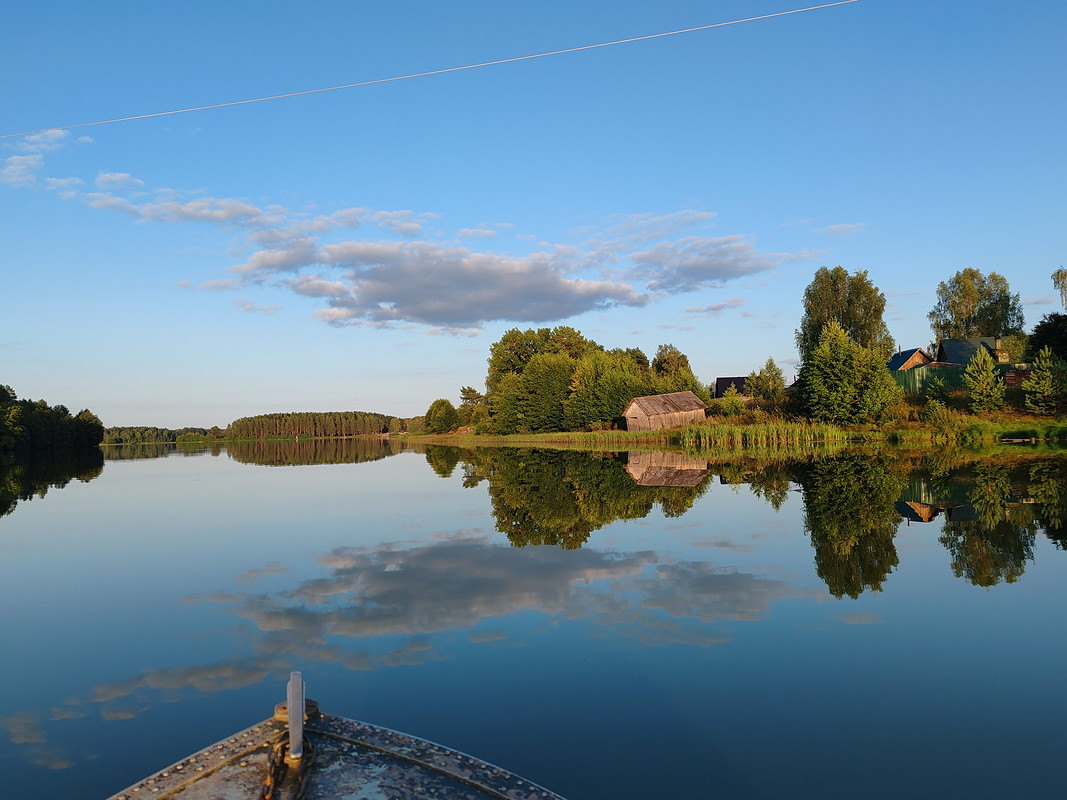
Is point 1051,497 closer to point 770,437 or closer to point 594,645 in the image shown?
point 594,645

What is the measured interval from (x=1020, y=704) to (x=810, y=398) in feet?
148

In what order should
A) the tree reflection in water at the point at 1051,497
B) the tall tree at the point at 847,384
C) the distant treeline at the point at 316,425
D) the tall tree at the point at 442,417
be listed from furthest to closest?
the distant treeline at the point at 316,425, the tall tree at the point at 442,417, the tall tree at the point at 847,384, the tree reflection in water at the point at 1051,497

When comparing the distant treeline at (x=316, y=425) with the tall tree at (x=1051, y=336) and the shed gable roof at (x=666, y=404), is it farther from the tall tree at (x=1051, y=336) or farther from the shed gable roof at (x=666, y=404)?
the tall tree at (x=1051, y=336)

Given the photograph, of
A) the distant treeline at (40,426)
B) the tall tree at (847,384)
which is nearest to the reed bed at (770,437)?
the tall tree at (847,384)

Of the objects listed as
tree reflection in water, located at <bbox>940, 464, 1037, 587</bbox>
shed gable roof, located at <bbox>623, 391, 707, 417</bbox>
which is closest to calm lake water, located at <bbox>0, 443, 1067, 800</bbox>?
tree reflection in water, located at <bbox>940, 464, 1037, 587</bbox>

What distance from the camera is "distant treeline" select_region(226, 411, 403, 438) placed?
550 ft

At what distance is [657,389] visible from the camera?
2504 inches

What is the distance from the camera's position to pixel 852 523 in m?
12.9

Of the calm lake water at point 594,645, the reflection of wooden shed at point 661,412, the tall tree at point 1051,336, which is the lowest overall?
the calm lake water at point 594,645

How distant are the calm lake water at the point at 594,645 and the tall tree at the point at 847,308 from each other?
56.1 m

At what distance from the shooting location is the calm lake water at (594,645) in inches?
173

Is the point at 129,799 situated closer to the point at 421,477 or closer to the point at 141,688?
the point at 141,688

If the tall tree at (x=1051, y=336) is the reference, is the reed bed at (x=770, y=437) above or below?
below

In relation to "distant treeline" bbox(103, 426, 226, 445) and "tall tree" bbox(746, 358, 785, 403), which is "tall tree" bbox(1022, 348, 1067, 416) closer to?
"tall tree" bbox(746, 358, 785, 403)
